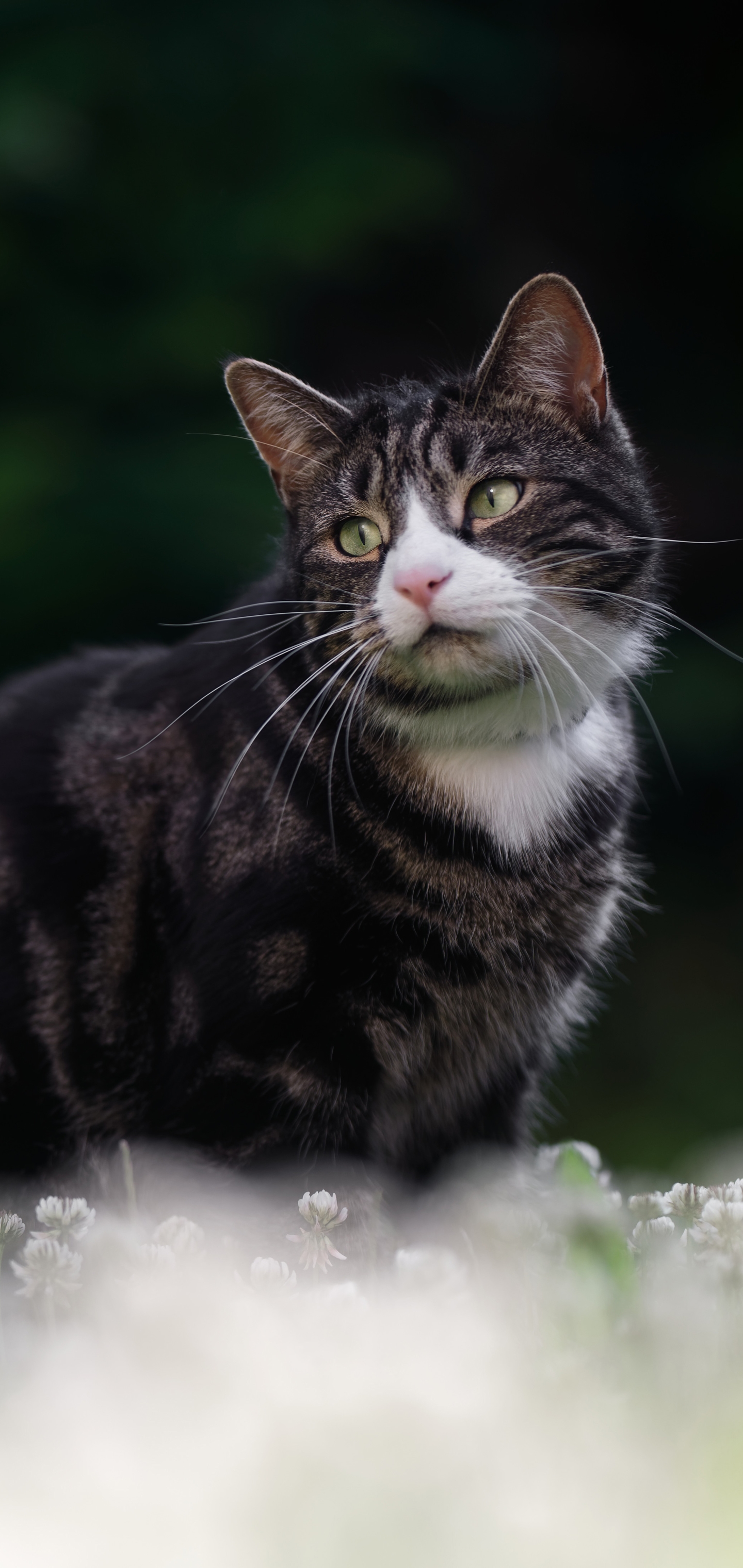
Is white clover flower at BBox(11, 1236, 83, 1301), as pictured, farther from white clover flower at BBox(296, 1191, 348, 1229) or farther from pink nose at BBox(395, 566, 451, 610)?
pink nose at BBox(395, 566, 451, 610)

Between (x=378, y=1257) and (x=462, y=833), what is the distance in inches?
26.1

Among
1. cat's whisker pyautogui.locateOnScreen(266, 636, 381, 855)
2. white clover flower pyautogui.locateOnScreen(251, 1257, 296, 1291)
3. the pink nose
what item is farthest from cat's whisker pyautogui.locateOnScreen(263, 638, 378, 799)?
white clover flower pyautogui.locateOnScreen(251, 1257, 296, 1291)

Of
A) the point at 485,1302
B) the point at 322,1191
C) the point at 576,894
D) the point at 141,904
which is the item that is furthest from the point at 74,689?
the point at 485,1302

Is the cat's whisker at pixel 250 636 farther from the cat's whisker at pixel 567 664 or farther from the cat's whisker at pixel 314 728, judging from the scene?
the cat's whisker at pixel 567 664

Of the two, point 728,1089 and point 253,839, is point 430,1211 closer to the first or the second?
point 253,839

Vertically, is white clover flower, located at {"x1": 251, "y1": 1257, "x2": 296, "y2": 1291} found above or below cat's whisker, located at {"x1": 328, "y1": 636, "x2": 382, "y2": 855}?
below

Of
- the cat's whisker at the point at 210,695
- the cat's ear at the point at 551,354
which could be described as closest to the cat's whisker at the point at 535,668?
the cat's whisker at the point at 210,695

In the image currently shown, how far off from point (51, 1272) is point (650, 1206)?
88cm

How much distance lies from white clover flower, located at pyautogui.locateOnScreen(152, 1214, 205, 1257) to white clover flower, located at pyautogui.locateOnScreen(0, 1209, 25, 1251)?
166 millimetres

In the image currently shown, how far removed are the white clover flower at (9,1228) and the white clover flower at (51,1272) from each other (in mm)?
63

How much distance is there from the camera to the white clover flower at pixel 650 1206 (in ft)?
6.38

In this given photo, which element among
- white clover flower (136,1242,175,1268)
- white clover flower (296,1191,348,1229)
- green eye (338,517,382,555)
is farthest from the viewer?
green eye (338,517,382,555)

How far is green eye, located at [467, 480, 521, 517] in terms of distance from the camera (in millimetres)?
2082

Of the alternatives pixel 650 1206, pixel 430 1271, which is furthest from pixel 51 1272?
pixel 650 1206
